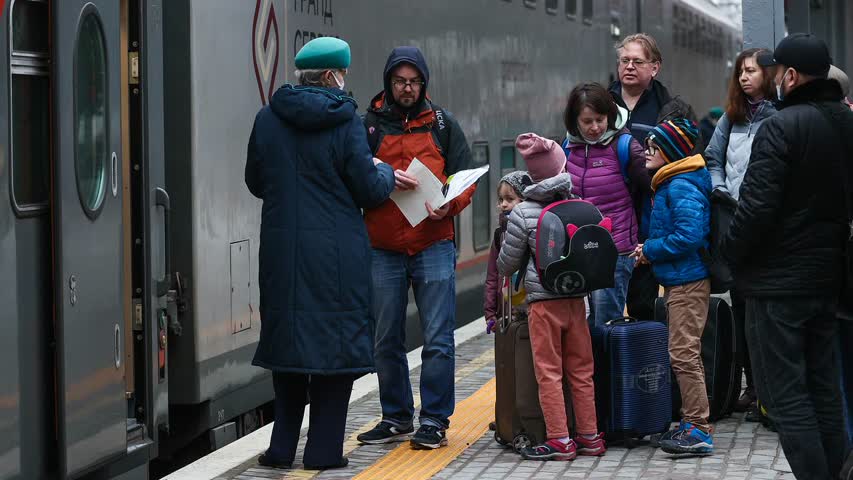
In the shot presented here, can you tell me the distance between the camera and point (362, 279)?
237 inches

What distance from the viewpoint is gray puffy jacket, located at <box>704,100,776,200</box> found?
6867 mm

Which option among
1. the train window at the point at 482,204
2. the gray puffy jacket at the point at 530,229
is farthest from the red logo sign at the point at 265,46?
the train window at the point at 482,204

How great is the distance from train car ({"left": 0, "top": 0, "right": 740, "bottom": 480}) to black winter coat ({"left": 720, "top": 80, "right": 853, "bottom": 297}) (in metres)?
2.38

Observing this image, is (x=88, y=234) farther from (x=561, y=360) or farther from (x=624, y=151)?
(x=624, y=151)

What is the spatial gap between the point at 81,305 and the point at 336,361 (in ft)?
3.41

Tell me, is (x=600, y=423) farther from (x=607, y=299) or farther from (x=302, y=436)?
(x=302, y=436)

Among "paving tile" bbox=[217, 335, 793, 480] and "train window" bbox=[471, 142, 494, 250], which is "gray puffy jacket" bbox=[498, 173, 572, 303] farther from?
"train window" bbox=[471, 142, 494, 250]

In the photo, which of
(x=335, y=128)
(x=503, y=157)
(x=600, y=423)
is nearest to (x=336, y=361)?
(x=335, y=128)

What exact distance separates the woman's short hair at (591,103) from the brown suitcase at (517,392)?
957 mm

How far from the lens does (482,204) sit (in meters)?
12.7

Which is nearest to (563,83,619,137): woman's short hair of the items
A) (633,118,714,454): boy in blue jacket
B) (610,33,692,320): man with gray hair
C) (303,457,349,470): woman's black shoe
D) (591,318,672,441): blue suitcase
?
(633,118,714,454): boy in blue jacket

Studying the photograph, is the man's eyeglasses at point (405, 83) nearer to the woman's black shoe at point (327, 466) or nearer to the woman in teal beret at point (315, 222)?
the woman in teal beret at point (315, 222)

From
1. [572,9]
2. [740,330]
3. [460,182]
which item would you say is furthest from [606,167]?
[572,9]

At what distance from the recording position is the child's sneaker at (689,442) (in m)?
6.46
